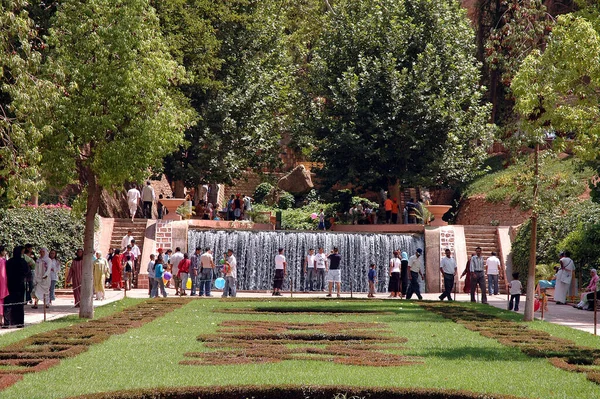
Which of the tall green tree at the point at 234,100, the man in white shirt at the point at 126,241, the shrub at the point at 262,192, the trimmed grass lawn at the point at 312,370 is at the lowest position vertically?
the trimmed grass lawn at the point at 312,370

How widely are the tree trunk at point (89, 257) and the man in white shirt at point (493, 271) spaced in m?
13.9

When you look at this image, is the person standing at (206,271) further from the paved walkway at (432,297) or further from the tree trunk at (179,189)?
the tree trunk at (179,189)

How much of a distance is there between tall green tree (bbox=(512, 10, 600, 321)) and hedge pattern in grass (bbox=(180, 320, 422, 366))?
4551mm

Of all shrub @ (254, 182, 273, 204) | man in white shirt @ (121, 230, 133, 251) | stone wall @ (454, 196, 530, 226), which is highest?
shrub @ (254, 182, 273, 204)

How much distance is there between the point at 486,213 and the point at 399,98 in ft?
22.8

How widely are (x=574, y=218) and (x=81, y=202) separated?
55.4 ft

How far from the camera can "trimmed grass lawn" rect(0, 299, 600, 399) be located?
1138cm

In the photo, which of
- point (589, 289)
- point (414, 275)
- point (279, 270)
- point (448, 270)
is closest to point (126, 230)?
point (279, 270)

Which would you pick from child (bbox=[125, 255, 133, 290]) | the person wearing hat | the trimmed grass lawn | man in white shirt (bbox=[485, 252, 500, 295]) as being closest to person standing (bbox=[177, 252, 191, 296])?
child (bbox=[125, 255, 133, 290])

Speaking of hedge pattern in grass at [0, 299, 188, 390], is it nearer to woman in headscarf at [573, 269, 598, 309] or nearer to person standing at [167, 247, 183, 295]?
person standing at [167, 247, 183, 295]

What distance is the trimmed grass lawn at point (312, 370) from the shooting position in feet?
37.3

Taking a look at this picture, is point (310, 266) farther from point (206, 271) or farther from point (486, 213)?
point (486, 213)

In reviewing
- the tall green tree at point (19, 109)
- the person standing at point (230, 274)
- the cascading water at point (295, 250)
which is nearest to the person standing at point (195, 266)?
the person standing at point (230, 274)

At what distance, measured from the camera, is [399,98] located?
4206 cm
